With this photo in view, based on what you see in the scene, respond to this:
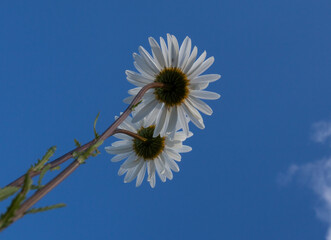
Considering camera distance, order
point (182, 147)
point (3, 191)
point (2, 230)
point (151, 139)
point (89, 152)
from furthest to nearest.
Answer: point (182, 147)
point (151, 139)
point (89, 152)
point (3, 191)
point (2, 230)

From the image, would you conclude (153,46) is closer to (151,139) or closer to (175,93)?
(175,93)

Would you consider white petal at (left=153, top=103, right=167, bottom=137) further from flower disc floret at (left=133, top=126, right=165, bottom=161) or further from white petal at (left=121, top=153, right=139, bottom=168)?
white petal at (left=121, top=153, right=139, bottom=168)

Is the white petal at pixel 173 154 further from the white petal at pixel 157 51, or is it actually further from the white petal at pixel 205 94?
the white petal at pixel 157 51

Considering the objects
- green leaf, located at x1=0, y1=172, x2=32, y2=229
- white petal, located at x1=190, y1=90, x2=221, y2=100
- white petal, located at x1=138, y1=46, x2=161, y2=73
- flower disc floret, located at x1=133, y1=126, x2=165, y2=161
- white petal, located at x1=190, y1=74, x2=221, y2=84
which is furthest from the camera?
→ flower disc floret, located at x1=133, y1=126, x2=165, y2=161

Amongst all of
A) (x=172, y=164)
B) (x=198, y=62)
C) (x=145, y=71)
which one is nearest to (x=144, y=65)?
(x=145, y=71)

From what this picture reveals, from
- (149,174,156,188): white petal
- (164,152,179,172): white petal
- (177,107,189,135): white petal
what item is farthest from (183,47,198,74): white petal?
(149,174,156,188): white petal

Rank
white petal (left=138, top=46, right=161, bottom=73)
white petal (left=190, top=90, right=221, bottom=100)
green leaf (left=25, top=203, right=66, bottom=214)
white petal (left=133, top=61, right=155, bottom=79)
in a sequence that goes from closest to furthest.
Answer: green leaf (left=25, top=203, right=66, bottom=214)
white petal (left=190, top=90, right=221, bottom=100)
white petal (left=138, top=46, right=161, bottom=73)
white petal (left=133, top=61, right=155, bottom=79)

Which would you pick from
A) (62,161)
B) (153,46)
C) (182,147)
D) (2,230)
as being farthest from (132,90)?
(2,230)

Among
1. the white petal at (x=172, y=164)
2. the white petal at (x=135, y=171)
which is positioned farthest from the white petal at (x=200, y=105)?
the white petal at (x=135, y=171)
